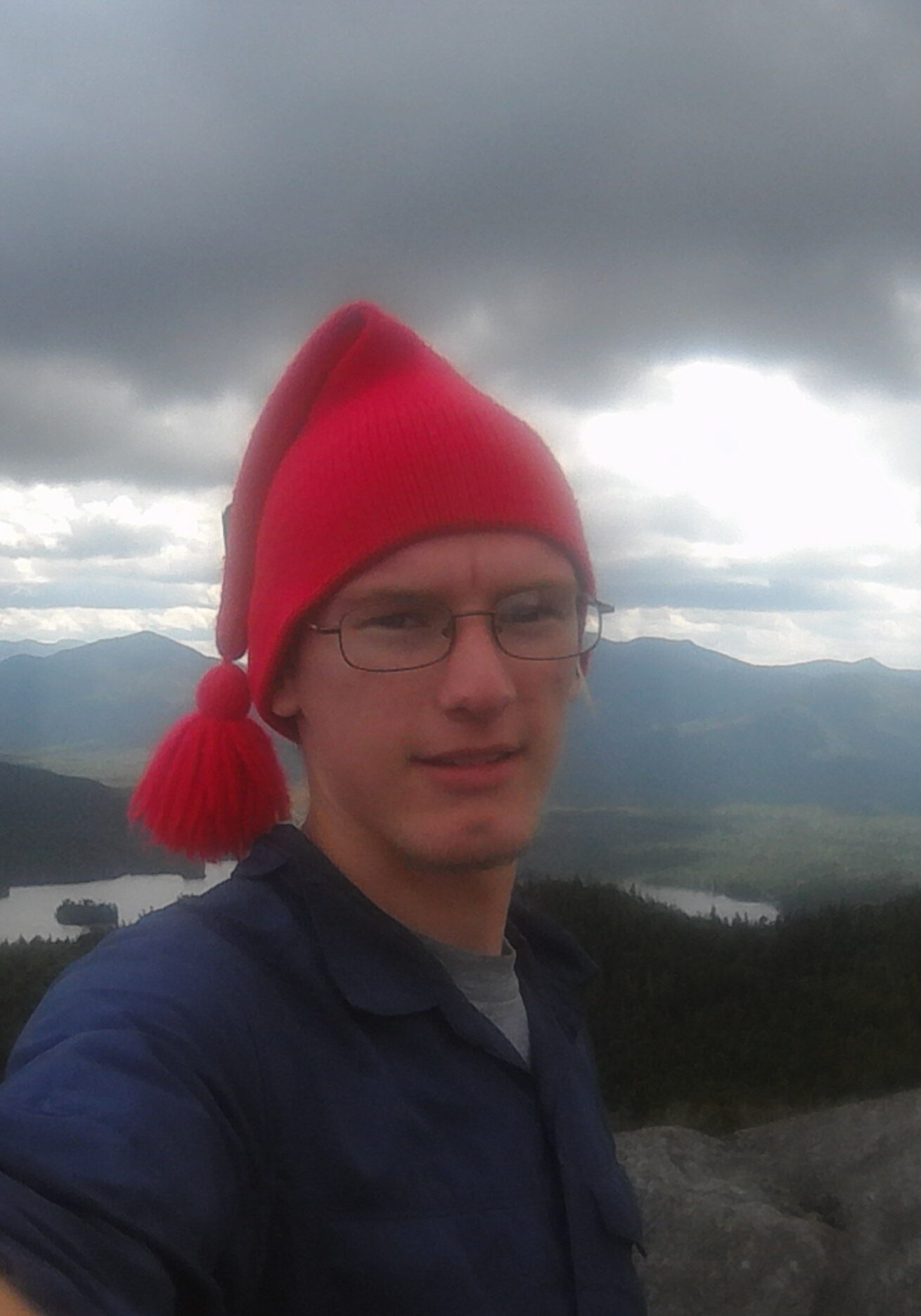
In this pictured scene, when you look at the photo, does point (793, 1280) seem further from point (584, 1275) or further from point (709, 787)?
point (709, 787)

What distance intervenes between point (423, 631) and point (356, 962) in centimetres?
49

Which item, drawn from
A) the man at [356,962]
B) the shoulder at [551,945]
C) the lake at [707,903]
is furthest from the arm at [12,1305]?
the lake at [707,903]

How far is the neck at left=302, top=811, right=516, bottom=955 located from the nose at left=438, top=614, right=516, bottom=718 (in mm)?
256

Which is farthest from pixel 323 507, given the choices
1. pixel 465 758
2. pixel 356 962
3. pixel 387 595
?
pixel 356 962

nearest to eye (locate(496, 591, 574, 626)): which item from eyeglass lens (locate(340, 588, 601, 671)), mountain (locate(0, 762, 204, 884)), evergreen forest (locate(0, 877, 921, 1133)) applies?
eyeglass lens (locate(340, 588, 601, 671))

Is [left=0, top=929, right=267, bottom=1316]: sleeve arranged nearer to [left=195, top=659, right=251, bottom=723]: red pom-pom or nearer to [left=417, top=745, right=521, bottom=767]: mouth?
[left=417, top=745, right=521, bottom=767]: mouth

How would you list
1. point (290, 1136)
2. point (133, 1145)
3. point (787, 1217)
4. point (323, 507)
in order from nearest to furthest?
point (133, 1145)
point (290, 1136)
point (323, 507)
point (787, 1217)

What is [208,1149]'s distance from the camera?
1107 mm

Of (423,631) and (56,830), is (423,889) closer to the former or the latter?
(423,631)

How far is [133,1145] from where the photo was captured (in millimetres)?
1032

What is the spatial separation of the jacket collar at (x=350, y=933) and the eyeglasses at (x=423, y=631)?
32cm

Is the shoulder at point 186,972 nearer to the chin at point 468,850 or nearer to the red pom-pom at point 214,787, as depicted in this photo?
the chin at point 468,850

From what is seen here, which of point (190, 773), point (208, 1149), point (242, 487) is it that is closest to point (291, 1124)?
point (208, 1149)

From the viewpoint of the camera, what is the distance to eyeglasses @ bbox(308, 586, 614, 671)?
159 cm
